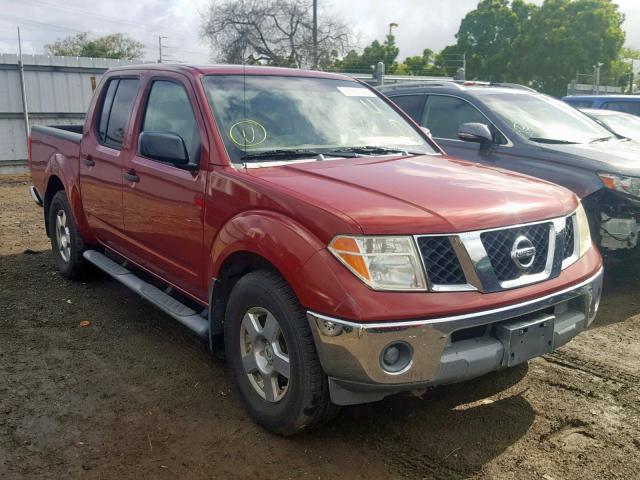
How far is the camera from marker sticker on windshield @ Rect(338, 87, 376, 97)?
438cm

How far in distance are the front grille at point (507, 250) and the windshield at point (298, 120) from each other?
4.01 feet

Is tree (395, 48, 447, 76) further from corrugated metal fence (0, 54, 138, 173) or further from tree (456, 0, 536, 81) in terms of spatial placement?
corrugated metal fence (0, 54, 138, 173)

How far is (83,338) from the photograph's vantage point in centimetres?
451

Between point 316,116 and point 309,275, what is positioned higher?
point 316,116

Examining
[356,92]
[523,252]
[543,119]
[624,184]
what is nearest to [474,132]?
[543,119]

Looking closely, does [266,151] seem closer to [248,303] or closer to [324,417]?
[248,303]

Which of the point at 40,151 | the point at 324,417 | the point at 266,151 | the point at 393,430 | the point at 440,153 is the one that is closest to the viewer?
the point at 324,417

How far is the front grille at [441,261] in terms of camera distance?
8.85 ft

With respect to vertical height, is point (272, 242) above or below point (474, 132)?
below

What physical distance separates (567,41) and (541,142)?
35567mm

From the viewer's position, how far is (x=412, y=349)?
2621 millimetres

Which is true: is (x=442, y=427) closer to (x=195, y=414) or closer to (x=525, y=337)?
(x=525, y=337)

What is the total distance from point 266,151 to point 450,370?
5.39 ft

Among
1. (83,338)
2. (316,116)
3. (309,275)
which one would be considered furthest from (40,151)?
(309,275)
